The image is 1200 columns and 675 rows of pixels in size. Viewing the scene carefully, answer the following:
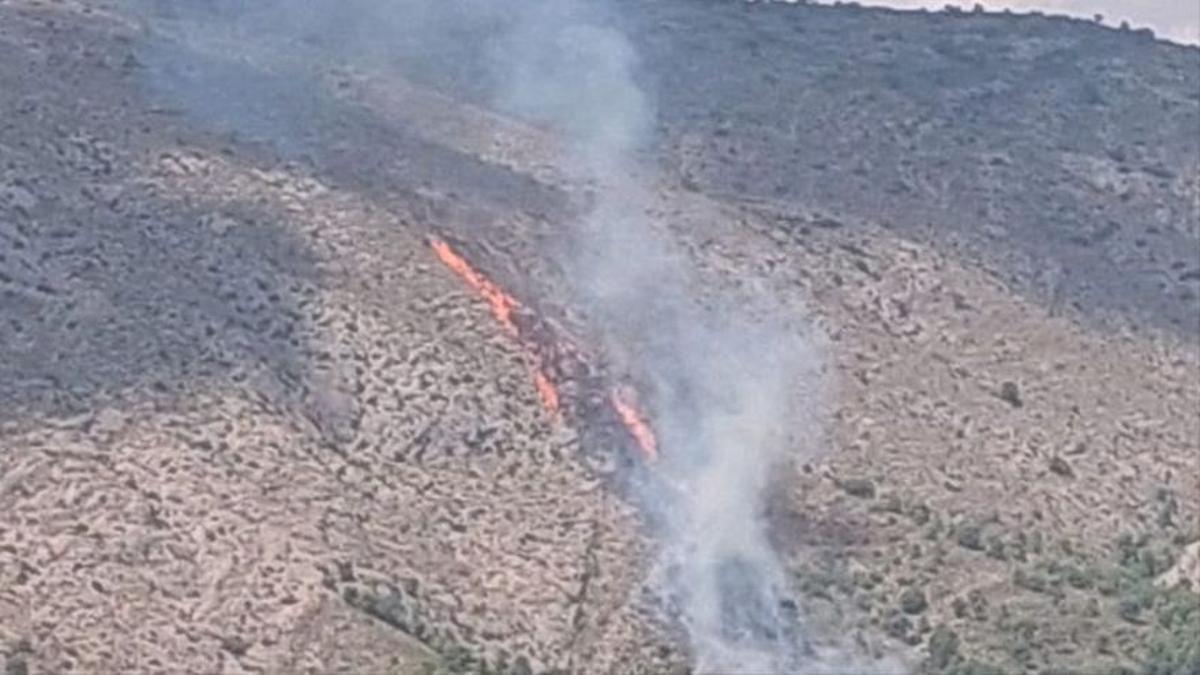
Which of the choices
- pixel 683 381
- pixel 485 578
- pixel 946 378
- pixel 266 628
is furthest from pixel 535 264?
pixel 266 628

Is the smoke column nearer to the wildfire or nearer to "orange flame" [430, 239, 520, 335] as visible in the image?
the wildfire

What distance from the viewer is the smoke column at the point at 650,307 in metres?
107

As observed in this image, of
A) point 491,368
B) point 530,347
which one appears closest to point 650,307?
point 530,347

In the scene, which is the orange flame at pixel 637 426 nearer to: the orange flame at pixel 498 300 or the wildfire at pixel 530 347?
the wildfire at pixel 530 347

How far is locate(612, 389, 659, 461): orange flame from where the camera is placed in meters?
117

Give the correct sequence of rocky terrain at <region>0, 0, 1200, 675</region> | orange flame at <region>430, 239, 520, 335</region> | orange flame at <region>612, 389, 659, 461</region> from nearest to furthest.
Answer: rocky terrain at <region>0, 0, 1200, 675</region>, orange flame at <region>612, 389, 659, 461</region>, orange flame at <region>430, 239, 520, 335</region>

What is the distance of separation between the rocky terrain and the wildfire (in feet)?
2.97

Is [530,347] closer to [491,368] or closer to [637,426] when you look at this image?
[491,368]

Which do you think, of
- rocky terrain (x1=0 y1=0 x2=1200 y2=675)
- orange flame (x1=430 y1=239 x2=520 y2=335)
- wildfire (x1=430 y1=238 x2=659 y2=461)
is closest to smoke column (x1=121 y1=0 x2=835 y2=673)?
wildfire (x1=430 y1=238 x2=659 y2=461)

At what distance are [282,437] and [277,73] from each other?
43.7 metres

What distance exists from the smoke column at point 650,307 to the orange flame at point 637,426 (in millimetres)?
673

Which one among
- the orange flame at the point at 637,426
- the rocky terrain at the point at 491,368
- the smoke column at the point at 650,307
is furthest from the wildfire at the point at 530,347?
the smoke column at the point at 650,307

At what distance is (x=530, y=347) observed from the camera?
120 metres

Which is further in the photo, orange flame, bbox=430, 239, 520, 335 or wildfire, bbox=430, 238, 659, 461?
orange flame, bbox=430, 239, 520, 335
